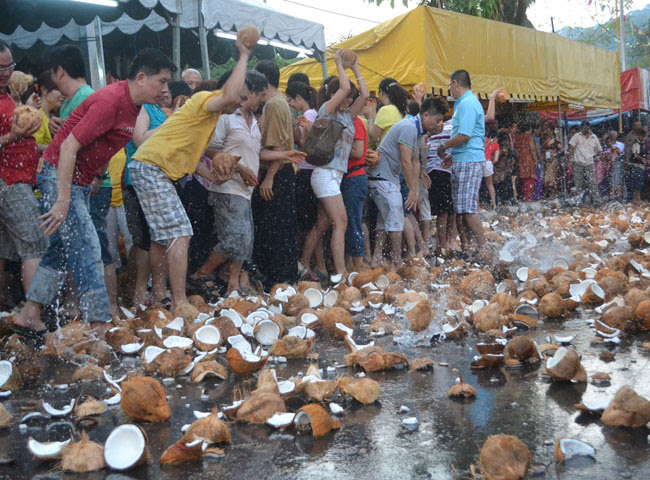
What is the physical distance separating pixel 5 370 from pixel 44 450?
0.98m

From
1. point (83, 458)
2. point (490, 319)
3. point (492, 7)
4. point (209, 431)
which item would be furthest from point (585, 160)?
point (83, 458)

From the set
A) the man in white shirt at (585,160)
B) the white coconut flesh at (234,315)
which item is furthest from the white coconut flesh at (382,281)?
the man in white shirt at (585,160)

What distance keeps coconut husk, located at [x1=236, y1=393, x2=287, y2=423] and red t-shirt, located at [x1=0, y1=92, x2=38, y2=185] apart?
225cm

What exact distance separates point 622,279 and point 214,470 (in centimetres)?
342

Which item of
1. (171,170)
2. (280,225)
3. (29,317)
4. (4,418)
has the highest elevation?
(171,170)

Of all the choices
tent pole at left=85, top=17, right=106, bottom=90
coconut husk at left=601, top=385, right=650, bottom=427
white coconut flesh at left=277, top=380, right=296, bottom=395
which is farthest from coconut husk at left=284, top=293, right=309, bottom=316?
tent pole at left=85, top=17, right=106, bottom=90

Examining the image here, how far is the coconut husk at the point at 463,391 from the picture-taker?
2566 millimetres

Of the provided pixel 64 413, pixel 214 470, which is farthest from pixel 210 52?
pixel 214 470

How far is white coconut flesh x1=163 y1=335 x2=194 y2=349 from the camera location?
3379 millimetres

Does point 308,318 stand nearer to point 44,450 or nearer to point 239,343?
point 239,343

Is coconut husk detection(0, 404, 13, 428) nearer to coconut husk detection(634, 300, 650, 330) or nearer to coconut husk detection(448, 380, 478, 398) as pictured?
coconut husk detection(448, 380, 478, 398)

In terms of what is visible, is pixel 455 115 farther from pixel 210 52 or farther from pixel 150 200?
pixel 210 52

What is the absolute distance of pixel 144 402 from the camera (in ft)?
7.86

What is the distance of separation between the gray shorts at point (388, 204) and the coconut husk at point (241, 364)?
3368mm
